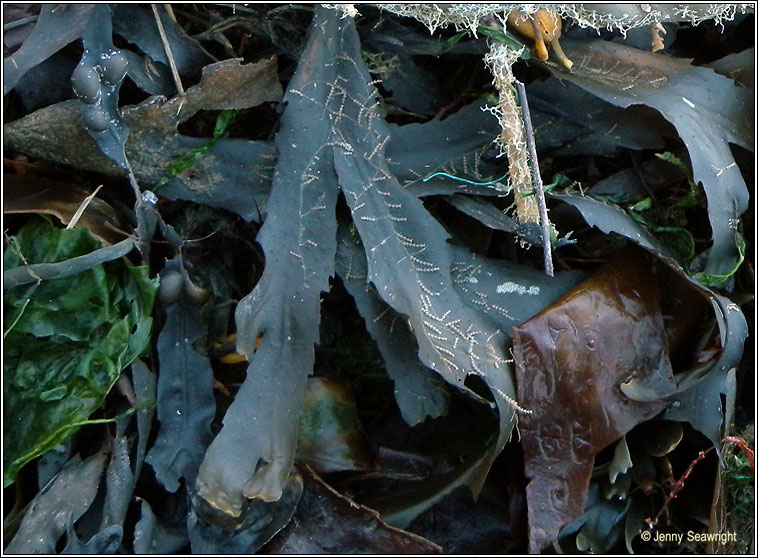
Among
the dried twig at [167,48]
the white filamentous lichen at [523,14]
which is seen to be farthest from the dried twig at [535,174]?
the dried twig at [167,48]

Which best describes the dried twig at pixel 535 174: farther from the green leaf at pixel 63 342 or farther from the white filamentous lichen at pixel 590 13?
the green leaf at pixel 63 342

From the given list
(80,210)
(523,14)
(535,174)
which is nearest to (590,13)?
(523,14)

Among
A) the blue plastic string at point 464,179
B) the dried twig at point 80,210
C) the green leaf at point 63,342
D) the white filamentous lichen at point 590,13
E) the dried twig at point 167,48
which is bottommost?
the green leaf at point 63,342

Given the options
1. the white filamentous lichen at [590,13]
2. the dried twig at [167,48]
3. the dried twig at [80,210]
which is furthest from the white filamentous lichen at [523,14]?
the dried twig at [80,210]

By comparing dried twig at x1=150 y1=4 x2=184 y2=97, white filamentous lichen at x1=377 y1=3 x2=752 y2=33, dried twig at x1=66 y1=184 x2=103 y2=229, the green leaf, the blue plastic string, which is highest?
white filamentous lichen at x1=377 y1=3 x2=752 y2=33

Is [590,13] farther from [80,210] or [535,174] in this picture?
[80,210]

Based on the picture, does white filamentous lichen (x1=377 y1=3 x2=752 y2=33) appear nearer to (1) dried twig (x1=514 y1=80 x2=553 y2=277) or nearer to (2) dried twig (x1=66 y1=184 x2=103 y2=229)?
(1) dried twig (x1=514 y1=80 x2=553 y2=277)

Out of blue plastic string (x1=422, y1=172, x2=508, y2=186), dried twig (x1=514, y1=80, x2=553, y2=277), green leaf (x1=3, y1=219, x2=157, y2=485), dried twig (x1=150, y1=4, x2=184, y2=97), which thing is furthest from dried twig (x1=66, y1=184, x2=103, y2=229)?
dried twig (x1=514, y1=80, x2=553, y2=277)

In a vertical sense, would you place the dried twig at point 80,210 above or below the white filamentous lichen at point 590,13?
below

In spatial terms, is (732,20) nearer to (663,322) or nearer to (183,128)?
(663,322)
